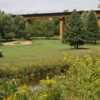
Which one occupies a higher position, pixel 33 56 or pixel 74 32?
pixel 74 32

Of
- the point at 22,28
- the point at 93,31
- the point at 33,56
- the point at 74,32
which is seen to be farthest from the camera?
the point at 22,28

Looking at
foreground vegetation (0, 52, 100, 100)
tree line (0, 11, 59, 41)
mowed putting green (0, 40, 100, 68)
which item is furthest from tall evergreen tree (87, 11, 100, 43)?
foreground vegetation (0, 52, 100, 100)

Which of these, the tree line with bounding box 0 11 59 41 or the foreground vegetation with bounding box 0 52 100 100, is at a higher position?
the foreground vegetation with bounding box 0 52 100 100

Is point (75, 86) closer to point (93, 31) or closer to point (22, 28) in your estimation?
point (93, 31)

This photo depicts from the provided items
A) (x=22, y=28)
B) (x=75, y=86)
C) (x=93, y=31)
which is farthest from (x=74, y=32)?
(x=75, y=86)

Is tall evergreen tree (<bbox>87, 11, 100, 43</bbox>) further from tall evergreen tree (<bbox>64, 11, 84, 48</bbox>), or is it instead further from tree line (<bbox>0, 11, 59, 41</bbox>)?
tree line (<bbox>0, 11, 59, 41</bbox>)

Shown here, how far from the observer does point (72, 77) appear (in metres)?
8.23

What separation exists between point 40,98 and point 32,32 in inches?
2309

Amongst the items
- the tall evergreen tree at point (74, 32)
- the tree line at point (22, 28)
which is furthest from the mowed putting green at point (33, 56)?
the tree line at point (22, 28)

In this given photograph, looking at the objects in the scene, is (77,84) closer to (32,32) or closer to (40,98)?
(40,98)

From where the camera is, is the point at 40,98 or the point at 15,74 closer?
the point at 40,98

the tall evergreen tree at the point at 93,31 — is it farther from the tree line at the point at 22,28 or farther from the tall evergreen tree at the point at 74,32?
the tree line at the point at 22,28

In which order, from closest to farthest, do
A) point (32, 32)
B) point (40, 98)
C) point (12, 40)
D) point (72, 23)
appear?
point (40, 98)
point (72, 23)
point (12, 40)
point (32, 32)

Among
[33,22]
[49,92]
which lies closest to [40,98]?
[49,92]
